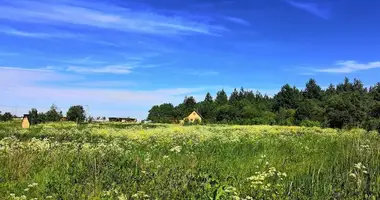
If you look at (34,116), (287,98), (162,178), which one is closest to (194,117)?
(287,98)

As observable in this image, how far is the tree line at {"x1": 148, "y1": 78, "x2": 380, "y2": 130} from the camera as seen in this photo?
7200 cm

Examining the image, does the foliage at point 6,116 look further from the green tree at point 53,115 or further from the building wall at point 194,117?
the building wall at point 194,117

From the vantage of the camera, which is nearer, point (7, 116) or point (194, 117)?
point (7, 116)

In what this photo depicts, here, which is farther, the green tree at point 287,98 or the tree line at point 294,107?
the green tree at point 287,98

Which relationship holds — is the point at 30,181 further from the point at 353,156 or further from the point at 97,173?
the point at 353,156

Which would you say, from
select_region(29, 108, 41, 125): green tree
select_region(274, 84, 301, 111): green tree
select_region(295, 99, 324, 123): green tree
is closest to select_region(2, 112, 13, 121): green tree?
select_region(29, 108, 41, 125): green tree

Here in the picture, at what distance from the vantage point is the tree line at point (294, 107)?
72000 mm

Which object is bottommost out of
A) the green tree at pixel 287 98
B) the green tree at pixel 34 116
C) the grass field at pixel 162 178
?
the grass field at pixel 162 178

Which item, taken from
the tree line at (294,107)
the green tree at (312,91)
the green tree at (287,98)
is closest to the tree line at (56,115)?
the tree line at (294,107)

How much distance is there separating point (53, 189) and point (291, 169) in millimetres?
4496

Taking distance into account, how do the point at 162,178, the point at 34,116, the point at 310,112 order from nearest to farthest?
the point at 162,178 → the point at 34,116 → the point at 310,112

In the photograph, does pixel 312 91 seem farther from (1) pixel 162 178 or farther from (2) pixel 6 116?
(1) pixel 162 178

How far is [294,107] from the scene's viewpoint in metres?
131

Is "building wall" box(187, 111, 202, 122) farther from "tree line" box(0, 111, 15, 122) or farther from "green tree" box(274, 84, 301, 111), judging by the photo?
"tree line" box(0, 111, 15, 122)
